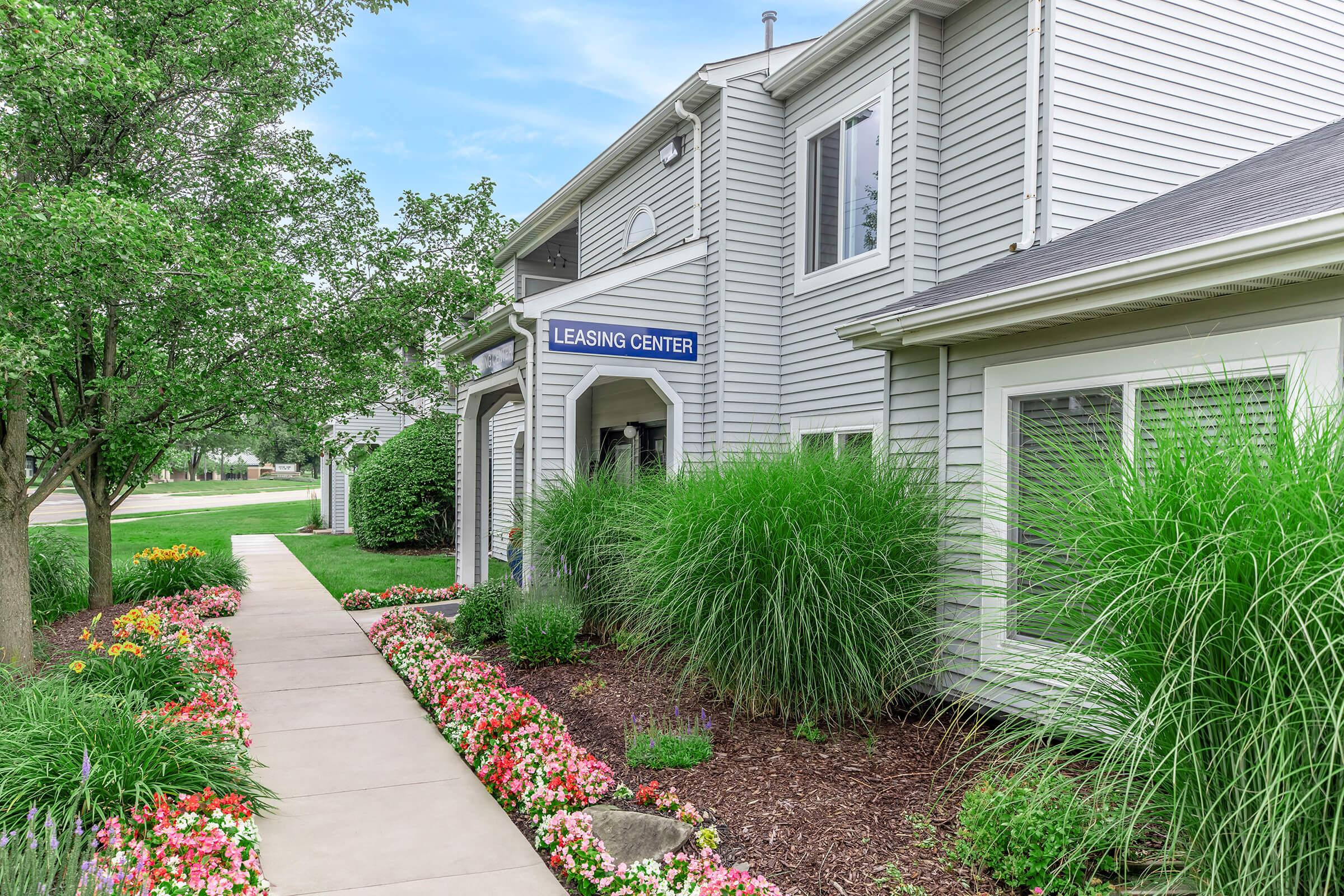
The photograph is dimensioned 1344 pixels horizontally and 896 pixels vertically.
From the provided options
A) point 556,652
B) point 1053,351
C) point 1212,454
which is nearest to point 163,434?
point 556,652

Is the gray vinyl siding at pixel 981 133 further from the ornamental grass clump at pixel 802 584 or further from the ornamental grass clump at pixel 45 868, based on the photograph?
the ornamental grass clump at pixel 45 868

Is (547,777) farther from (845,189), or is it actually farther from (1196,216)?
(845,189)

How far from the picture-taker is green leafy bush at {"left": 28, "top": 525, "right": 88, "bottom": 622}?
8859mm

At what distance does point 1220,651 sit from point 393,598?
990 centimetres

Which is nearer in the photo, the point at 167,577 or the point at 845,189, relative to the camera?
the point at 845,189

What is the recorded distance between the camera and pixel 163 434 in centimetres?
702

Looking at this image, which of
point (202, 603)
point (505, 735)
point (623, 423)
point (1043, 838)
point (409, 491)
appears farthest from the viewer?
point (409, 491)

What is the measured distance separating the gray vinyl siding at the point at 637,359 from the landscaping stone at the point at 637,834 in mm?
4710

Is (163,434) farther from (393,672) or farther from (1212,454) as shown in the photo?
(1212,454)

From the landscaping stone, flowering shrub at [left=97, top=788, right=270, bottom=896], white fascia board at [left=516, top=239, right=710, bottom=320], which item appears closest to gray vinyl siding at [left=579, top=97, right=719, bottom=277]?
white fascia board at [left=516, top=239, right=710, bottom=320]

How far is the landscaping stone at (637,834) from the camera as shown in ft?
12.2

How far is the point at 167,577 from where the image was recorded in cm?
1029

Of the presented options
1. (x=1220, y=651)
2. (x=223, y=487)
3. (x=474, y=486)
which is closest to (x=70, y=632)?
A: (x=474, y=486)

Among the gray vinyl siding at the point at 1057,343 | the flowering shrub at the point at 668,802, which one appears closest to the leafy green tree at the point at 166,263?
the flowering shrub at the point at 668,802
